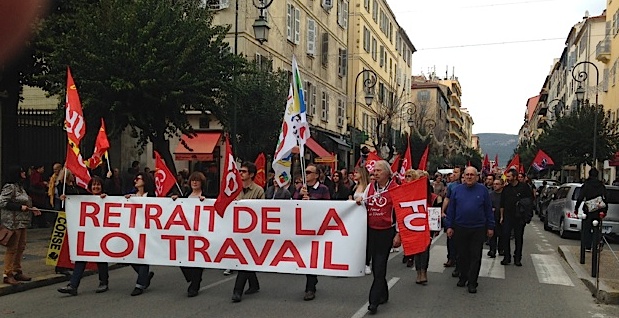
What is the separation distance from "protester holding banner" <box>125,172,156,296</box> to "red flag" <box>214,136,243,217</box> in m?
1.25

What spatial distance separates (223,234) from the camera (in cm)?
889

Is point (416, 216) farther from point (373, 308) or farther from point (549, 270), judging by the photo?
point (549, 270)

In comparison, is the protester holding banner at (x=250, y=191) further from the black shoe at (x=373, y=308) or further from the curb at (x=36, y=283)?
the curb at (x=36, y=283)

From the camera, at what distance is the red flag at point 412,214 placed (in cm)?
793

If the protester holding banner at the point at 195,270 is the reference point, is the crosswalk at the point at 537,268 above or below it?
below

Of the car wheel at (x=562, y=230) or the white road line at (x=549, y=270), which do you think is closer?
the white road line at (x=549, y=270)

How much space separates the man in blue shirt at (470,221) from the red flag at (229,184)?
3.26 meters

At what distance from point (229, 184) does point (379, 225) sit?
2045mm

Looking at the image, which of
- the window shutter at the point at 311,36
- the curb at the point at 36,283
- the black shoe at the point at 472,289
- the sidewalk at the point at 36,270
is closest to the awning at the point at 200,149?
the window shutter at the point at 311,36

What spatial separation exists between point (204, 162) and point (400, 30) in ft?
142

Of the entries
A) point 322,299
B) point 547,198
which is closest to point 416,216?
point 322,299

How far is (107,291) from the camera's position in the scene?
9.14 m

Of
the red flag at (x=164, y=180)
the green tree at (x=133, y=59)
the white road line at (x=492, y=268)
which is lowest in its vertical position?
the white road line at (x=492, y=268)

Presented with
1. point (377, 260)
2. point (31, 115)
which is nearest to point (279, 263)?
point (377, 260)
